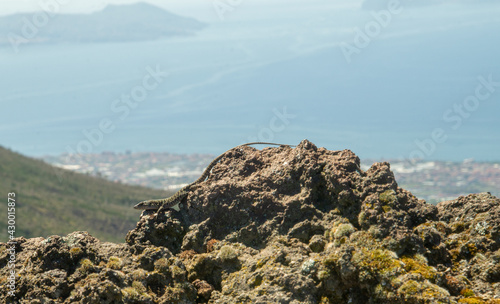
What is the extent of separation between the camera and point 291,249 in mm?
8930

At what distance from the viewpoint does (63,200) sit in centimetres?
7662

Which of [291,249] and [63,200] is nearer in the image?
[291,249]

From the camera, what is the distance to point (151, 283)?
29.2 ft

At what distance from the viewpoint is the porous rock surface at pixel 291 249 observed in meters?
8.23

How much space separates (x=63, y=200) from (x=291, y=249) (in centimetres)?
7309

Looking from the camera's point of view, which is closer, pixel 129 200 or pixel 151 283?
pixel 151 283

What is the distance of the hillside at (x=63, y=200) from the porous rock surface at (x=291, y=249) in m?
51.3

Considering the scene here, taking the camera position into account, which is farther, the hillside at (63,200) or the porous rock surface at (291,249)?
the hillside at (63,200)

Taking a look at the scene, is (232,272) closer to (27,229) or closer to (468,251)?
(468,251)

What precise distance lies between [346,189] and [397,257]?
1605 millimetres

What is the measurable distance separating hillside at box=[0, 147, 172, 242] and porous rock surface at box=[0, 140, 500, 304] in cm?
5127

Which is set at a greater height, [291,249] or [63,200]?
[63,200]

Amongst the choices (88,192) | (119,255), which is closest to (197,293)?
(119,255)

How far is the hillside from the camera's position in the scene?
205 feet
